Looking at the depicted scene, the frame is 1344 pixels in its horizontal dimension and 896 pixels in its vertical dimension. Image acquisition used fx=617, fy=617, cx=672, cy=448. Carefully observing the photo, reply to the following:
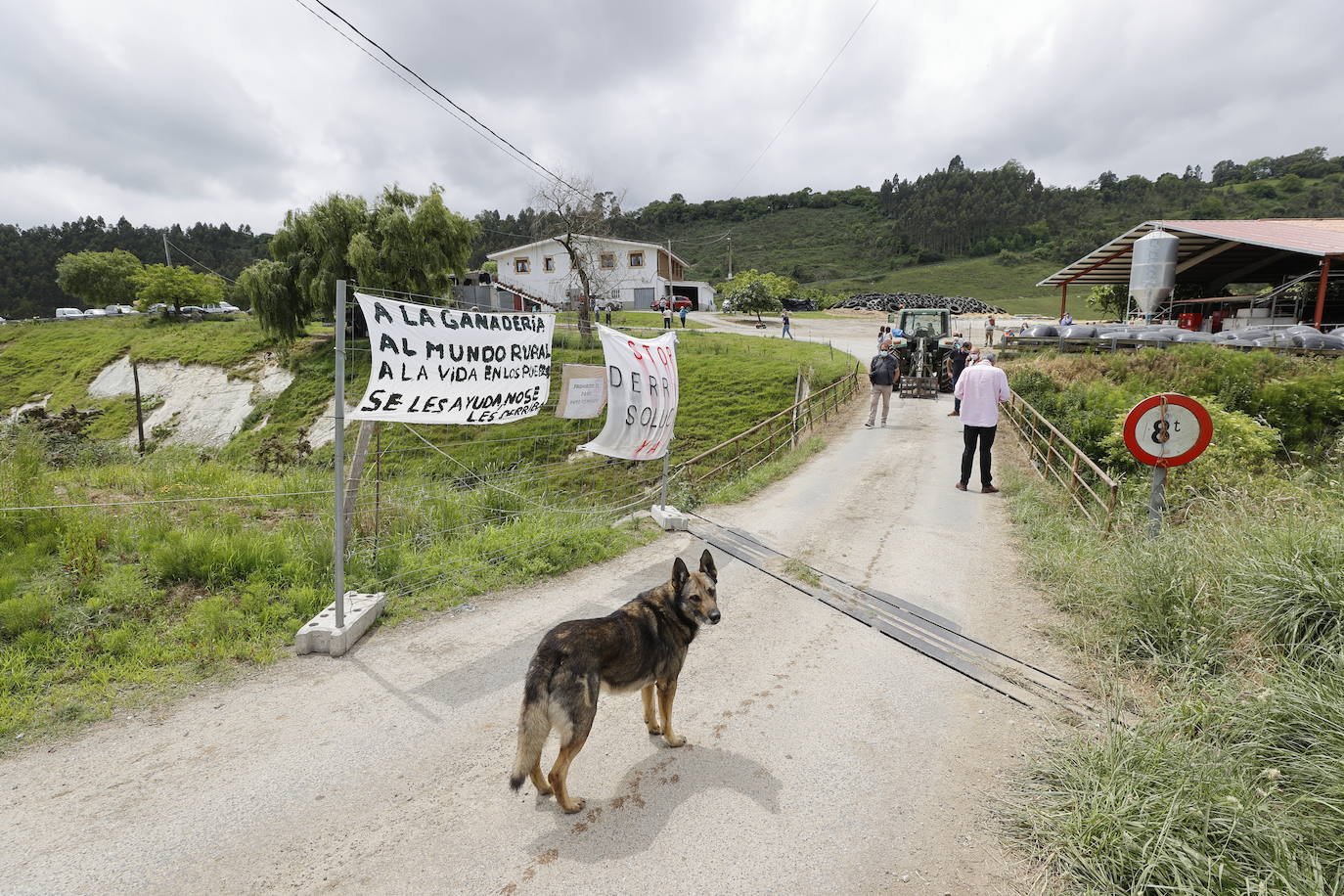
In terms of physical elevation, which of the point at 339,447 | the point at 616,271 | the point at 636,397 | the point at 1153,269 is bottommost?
the point at 339,447

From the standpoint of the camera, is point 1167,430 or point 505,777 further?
point 1167,430

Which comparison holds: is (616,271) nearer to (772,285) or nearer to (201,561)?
(772,285)

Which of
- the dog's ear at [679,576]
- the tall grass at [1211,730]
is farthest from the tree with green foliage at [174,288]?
the tall grass at [1211,730]

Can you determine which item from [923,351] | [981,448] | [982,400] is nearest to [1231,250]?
[923,351]

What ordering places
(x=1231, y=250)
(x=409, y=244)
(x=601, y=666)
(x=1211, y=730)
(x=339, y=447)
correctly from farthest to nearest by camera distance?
(x=409, y=244), (x=1231, y=250), (x=339, y=447), (x=1211, y=730), (x=601, y=666)

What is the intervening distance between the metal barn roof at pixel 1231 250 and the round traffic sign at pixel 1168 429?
21873mm

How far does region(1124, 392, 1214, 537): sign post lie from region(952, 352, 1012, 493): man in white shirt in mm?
3765

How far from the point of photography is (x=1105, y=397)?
12539 mm

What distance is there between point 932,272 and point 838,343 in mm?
69930

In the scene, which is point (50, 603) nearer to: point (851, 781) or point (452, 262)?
point (851, 781)

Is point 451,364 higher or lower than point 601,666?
higher

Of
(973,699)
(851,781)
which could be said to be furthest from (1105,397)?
(851,781)

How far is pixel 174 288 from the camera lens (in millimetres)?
42219

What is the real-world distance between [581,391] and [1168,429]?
534cm
